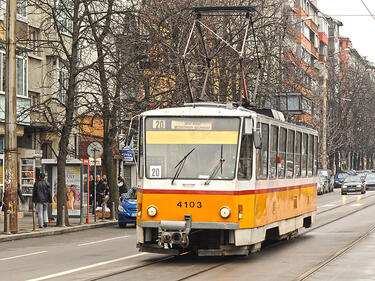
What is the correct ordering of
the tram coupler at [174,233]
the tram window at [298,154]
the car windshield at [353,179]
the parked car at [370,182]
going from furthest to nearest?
1. the parked car at [370,182]
2. the car windshield at [353,179]
3. the tram window at [298,154]
4. the tram coupler at [174,233]

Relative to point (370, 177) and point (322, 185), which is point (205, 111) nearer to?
point (322, 185)

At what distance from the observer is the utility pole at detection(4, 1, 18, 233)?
83.8 ft

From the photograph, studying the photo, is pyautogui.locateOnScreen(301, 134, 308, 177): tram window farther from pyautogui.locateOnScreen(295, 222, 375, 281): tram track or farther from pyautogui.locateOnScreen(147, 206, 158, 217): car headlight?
pyautogui.locateOnScreen(147, 206, 158, 217): car headlight

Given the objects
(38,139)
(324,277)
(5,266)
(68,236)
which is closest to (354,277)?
(324,277)

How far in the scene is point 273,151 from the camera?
17875mm

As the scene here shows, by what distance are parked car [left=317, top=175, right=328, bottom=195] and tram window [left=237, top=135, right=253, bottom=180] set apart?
4398 centimetres

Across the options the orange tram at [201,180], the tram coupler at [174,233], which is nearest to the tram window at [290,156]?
the orange tram at [201,180]

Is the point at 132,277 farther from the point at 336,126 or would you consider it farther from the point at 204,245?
the point at 336,126

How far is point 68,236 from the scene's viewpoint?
25.9 meters

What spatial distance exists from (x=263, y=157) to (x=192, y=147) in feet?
5.72

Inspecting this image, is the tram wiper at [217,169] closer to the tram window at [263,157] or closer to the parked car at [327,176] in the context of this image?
the tram window at [263,157]

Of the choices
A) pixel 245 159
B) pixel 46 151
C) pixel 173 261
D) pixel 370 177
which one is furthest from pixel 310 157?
pixel 370 177

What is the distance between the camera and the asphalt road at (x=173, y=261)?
46.0 feet

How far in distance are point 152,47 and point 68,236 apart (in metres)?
10.1
